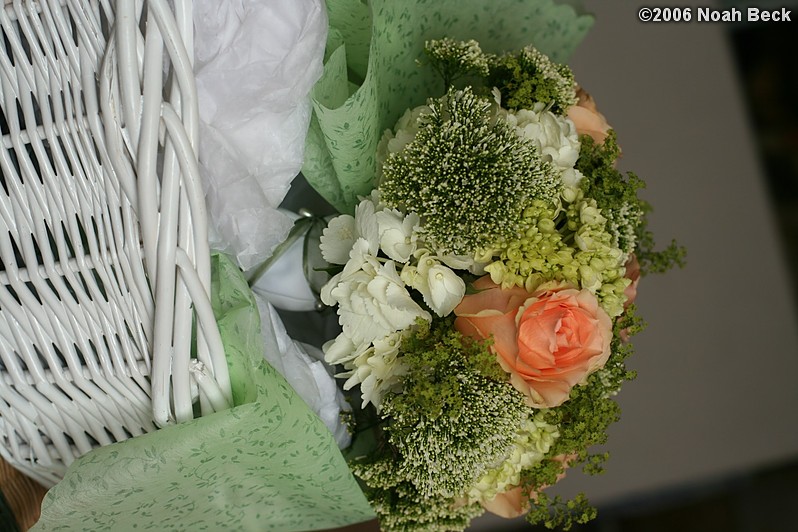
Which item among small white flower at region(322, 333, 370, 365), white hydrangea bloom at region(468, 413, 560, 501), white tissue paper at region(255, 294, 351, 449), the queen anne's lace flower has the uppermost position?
the queen anne's lace flower

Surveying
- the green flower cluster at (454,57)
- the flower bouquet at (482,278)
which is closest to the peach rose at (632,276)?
the flower bouquet at (482,278)

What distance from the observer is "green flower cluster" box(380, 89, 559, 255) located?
0.52 metres

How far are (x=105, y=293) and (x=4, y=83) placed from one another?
16cm

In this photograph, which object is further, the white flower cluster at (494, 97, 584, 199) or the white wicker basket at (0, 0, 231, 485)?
the white flower cluster at (494, 97, 584, 199)

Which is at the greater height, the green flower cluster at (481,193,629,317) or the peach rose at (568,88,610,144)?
the peach rose at (568,88,610,144)

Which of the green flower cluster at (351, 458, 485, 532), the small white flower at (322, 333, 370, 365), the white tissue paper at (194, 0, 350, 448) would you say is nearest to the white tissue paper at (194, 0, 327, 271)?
the white tissue paper at (194, 0, 350, 448)

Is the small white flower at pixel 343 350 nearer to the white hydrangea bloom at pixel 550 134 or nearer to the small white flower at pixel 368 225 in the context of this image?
the small white flower at pixel 368 225

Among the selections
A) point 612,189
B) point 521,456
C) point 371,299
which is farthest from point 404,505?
point 612,189

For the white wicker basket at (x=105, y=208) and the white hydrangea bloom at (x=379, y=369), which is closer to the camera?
the white wicker basket at (x=105, y=208)

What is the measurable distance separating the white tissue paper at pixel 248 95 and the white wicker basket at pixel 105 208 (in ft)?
0.17

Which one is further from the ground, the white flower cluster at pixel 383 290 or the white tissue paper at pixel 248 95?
the white tissue paper at pixel 248 95

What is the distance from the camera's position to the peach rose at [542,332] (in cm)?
51

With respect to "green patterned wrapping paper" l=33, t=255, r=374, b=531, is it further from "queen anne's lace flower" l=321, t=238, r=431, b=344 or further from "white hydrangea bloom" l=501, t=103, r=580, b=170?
"white hydrangea bloom" l=501, t=103, r=580, b=170

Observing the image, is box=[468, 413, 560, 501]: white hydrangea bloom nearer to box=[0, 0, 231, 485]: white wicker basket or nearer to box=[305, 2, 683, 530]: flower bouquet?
box=[305, 2, 683, 530]: flower bouquet
